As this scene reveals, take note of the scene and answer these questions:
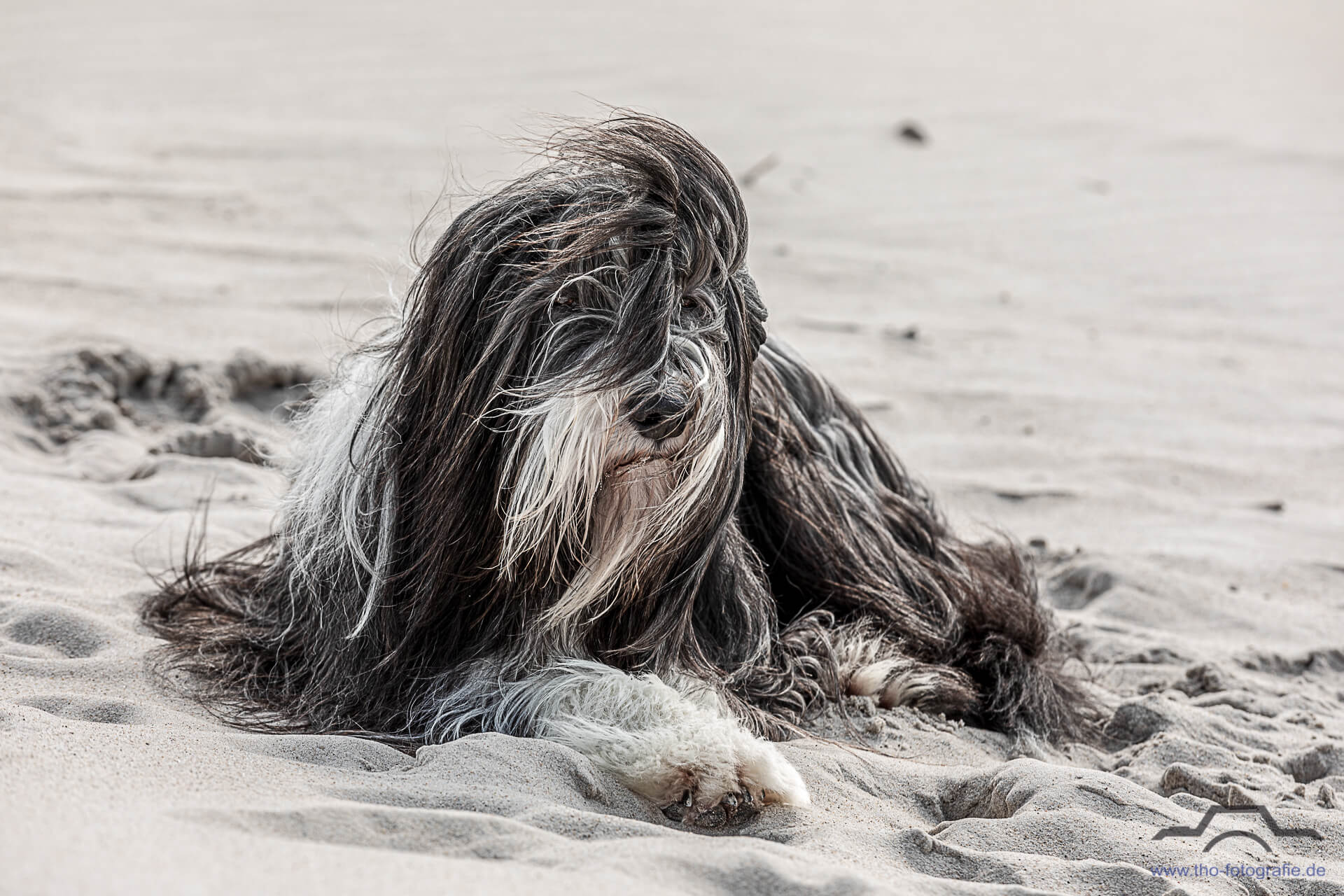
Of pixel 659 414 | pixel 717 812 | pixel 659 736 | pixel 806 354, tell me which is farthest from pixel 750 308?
pixel 806 354

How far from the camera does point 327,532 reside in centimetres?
338

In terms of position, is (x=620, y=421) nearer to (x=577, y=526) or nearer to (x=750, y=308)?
(x=577, y=526)

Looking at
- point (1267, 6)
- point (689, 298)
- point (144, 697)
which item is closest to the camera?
point (689, 298)

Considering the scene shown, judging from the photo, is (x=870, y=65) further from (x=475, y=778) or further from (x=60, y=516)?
(x=475, y=778)

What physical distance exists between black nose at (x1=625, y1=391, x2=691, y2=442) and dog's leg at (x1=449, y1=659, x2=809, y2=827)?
607 millimetres

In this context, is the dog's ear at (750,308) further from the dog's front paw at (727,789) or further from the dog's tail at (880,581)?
the dog's front paw at (727,789)

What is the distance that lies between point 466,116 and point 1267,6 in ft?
43.7

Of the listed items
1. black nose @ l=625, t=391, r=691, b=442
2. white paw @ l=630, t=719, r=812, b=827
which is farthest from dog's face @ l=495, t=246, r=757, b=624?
white paw @ l=630, t=719, r=812, b=827

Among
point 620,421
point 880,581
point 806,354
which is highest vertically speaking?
point 620,421

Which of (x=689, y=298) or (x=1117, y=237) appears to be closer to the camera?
(x=689, y=298)

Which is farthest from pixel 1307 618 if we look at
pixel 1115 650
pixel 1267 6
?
pixel 1267 6

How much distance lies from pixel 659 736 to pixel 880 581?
1224 millimetres

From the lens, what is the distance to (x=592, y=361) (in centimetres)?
279

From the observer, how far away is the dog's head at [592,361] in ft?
9.23
